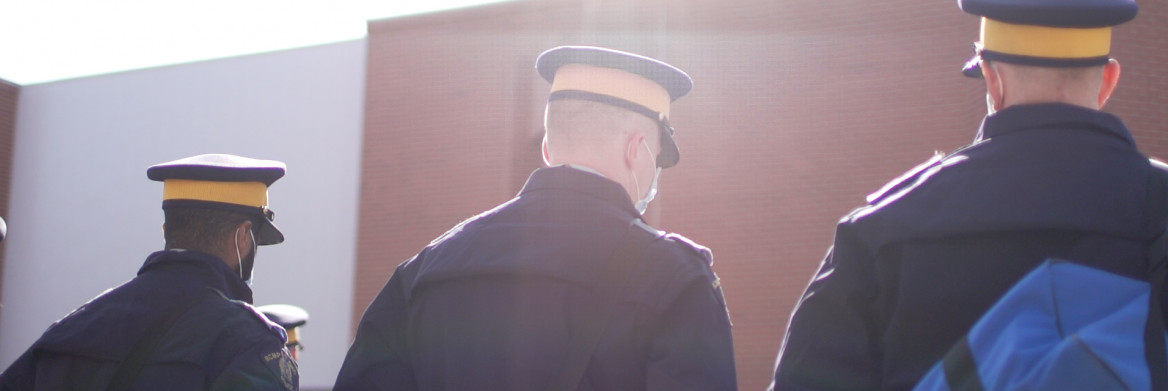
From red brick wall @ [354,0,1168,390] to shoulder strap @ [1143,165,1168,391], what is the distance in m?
10.5

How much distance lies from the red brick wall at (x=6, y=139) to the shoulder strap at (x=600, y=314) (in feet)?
58.0

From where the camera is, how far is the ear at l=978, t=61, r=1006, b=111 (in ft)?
7.14

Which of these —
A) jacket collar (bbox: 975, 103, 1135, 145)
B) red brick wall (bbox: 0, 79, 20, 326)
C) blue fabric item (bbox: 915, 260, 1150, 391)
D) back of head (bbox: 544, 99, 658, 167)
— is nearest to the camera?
blue fabric item (bbox: 915, 260, 1150, 391)

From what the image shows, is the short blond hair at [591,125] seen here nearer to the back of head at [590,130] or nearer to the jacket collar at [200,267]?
the back of head at [590,130]

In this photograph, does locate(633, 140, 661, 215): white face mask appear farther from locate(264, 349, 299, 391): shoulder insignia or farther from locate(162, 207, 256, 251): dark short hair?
locate(162, 207, 256, 251): dark short hair

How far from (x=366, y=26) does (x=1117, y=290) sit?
47.4 feet

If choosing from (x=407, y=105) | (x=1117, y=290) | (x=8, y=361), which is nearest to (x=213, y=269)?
(x=1117, y=290)

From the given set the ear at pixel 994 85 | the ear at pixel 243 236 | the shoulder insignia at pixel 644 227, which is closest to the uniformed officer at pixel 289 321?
the ear at pixel 243 236

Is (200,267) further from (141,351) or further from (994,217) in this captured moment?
(994,217)

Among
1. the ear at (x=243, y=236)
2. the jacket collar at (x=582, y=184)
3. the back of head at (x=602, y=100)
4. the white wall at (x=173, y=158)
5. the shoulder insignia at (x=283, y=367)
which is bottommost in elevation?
the white wall at (x=173, y=158)

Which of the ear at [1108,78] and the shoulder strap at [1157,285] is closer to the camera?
the shoulder strap at [1157,285]

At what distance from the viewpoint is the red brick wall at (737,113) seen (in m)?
12.4

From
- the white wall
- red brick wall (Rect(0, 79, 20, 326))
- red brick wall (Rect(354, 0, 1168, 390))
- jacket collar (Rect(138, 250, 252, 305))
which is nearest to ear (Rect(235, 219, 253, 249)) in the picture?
jacket collar (Rect(138, 250, 252, 305))

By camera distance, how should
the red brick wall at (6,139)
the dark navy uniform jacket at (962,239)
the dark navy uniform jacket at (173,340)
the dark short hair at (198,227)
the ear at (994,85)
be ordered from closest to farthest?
the dark navy uniform jacket at (962,239) → the ear at (994,85) → the dark navy uniform jacket at (173,340) → the dark short hair at (198,227) → the red brick wall at (6,139)
